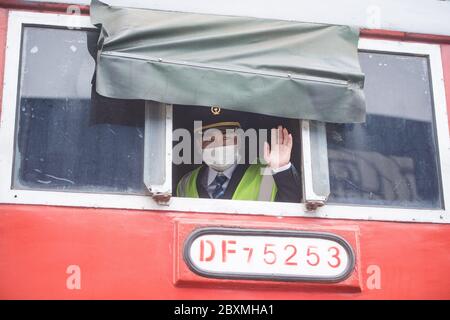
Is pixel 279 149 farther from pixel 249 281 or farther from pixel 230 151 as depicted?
pixel 249 281

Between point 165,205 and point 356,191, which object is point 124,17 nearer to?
point 165,205

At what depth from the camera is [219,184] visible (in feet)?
13.6

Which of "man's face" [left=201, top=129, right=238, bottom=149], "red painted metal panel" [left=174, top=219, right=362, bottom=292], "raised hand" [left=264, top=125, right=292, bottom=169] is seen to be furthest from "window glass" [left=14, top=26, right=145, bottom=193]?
"raised hand" [left=264, top=125, right=292, bottom=169]

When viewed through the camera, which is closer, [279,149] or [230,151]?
[279,149]

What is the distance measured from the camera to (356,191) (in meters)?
3.84

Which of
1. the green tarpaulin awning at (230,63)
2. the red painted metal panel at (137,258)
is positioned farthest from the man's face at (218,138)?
the red painted metal panel at (137,258)

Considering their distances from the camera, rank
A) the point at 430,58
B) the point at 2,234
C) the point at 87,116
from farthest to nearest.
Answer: the point at 430,58 → the point at 87,116 → the point at 2,234

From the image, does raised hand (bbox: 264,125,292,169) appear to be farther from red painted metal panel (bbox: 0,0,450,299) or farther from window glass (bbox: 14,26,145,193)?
window glass (bbox: 14,26,145,193)

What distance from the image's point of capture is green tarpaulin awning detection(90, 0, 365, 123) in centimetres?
Answer: 366

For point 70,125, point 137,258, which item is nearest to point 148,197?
point 137,258

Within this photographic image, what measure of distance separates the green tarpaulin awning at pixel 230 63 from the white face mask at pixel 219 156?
1.40 feet

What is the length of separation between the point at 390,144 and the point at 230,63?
845mm

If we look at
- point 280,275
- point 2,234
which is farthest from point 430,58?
point 2,234
